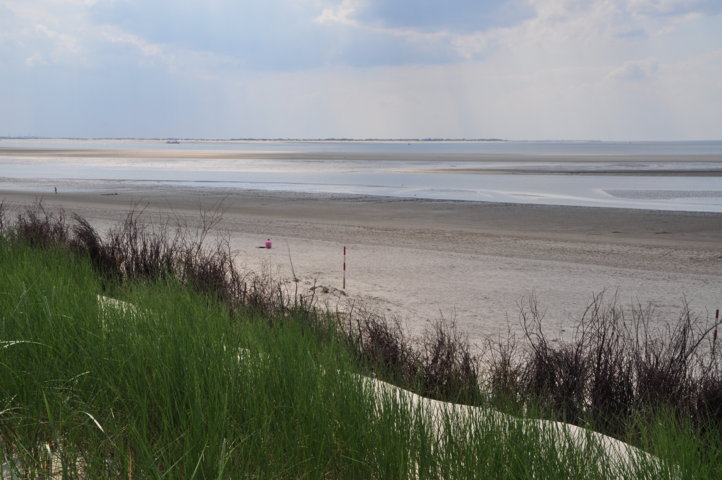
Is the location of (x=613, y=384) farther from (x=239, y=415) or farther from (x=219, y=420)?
(x=219, y=420)

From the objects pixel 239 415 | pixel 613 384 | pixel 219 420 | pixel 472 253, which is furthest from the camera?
pixel 472 253

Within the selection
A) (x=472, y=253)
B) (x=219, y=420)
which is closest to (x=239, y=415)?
(x=219, y=420)

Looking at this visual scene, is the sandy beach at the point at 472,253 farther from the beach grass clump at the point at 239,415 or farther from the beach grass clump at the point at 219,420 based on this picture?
the beach grass clump at the point at 219,420

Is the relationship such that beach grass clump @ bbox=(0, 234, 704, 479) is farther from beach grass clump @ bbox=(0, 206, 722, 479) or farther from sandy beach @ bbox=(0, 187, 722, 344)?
sandy beach @ bbox=(0, 187, 722, 344)

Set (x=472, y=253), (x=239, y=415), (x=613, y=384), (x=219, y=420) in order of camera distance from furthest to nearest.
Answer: (x=472, y=253) → (x=613, y=384) → (x=239, y=415) → (x=219, y=420)

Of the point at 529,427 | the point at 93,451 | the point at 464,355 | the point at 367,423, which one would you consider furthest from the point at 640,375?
the point at 93,451

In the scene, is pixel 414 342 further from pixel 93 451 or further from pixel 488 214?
pixel 488 214

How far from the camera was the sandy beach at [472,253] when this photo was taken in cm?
1135

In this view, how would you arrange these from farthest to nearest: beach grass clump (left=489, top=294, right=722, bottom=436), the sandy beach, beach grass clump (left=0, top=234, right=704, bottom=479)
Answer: the sandy beach
beach grass clump (left=489, top=294, right=722, bottom=436)
beach grass clump (left=0, top=234, right=704, bottom=479)

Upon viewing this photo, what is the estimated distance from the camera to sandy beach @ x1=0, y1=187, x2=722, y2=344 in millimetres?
11352

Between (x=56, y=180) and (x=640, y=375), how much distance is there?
4434 cm

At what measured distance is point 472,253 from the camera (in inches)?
661

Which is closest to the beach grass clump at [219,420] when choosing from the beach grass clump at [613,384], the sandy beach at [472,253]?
the beach grass clump at [613,384]

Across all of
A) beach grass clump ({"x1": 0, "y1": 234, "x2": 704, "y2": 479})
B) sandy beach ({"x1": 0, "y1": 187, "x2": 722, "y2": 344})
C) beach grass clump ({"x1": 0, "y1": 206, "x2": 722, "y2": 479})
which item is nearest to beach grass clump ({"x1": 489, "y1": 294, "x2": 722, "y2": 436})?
beach grass clump ({"x1": 0, "y1": 206, "x2": 722, "y2": 479})
